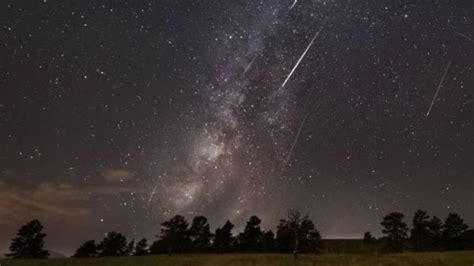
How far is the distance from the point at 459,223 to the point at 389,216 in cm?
1601

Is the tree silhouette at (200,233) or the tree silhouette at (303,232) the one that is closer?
the tree silhouette at (303,232)

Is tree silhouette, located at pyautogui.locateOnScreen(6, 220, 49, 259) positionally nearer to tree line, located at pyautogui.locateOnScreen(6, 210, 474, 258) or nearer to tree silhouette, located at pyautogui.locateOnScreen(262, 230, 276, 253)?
tree line, located at pyautogui.locateOnScreen(6, 210, 474, 258)

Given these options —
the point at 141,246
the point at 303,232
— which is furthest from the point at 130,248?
the point at 303,232

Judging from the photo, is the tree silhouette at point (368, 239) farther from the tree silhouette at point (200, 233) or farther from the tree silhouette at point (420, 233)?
the tree silhouette at point (200, 233)

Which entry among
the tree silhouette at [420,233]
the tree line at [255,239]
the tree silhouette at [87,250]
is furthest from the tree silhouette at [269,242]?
the tree silhouette at [87,250]

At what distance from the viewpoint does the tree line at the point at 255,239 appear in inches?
3140

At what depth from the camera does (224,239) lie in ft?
349

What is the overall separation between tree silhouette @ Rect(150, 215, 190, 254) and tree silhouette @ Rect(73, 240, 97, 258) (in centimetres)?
1894

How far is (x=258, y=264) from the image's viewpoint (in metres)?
50.5

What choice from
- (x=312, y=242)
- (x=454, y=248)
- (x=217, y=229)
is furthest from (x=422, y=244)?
(x=217, y=229)

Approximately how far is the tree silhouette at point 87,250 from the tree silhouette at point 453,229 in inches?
3227

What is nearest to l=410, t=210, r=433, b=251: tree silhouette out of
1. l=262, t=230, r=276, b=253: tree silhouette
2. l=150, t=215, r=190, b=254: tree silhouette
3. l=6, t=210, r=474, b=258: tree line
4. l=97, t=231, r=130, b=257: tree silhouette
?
l=6, t=210, r=474, b=258: tree line

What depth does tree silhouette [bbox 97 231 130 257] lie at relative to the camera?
115750 millimetres

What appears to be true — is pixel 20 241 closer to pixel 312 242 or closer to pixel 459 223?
pixel 312 242
